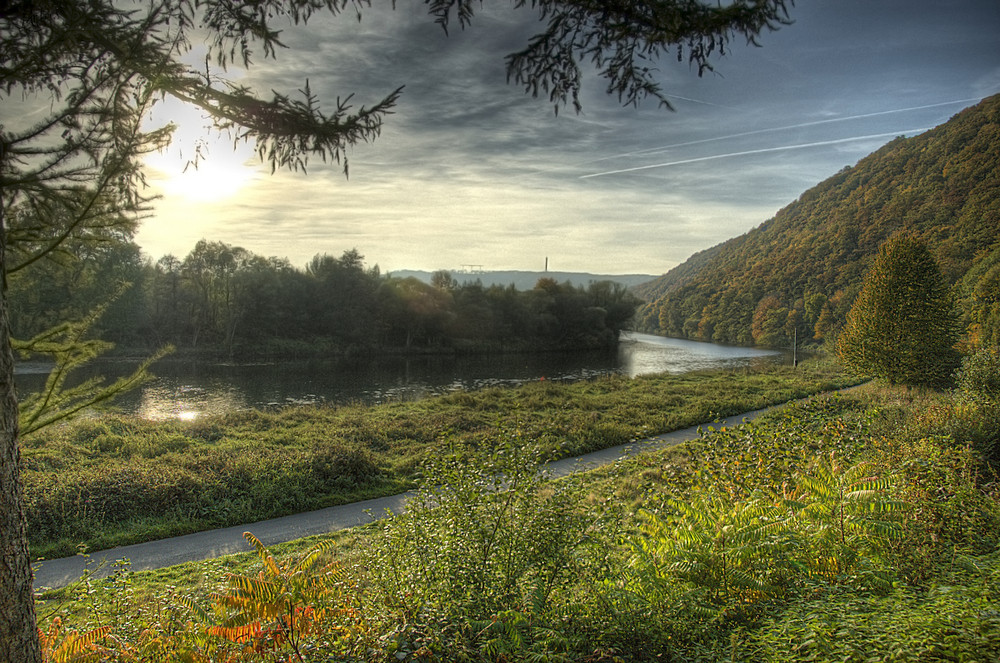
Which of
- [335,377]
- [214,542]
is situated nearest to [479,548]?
[214,542]

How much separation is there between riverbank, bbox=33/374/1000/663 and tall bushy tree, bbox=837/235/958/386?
20.4 metres

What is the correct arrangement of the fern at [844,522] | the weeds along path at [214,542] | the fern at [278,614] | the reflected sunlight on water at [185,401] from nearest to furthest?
the fern at [278,614] < the fern at [844,522] < the weeds along path at [214,542] < the reflected sunlight on water at [185,401]

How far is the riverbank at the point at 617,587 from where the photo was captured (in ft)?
9.58

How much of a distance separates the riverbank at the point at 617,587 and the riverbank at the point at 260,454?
2.92ft

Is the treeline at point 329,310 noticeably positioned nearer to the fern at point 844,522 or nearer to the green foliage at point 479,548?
the green foliage at point 479,548

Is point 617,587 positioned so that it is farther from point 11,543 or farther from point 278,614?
point 11,543

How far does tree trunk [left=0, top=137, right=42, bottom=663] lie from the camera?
2447mm

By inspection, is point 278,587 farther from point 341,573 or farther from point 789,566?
point 789,566

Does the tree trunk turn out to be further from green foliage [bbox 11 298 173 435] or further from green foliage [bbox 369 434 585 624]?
green foliage [bbox 369 434 585 624]

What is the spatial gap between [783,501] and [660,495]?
4.94 feet

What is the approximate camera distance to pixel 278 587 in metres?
3.33

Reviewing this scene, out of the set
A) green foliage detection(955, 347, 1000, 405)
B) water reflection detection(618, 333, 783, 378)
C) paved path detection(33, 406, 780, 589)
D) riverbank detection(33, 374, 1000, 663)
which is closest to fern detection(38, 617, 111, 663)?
riverbank detection(33, 374, 1000, 663)

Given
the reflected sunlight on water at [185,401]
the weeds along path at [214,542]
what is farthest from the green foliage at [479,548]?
the reflected sunlight on water at [185,401]

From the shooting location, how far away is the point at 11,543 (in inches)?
97.7
